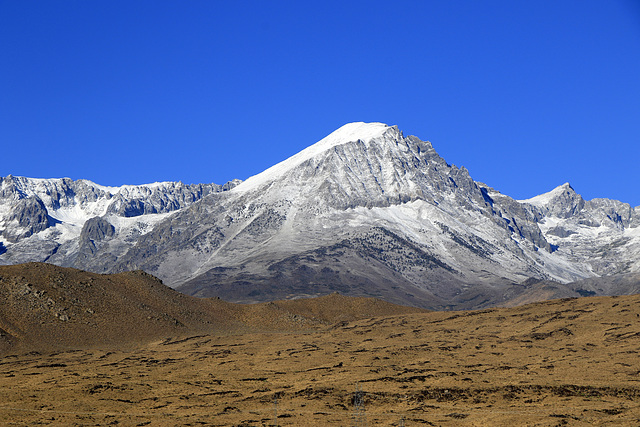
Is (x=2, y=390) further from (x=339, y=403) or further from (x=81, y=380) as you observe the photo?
(x=339, y=403)

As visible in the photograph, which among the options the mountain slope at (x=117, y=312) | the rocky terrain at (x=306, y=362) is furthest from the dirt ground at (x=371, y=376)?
the mountain slope at (x=117, y=312)

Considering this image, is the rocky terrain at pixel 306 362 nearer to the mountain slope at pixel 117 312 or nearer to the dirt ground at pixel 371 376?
the dirt ground at pixel 371 376

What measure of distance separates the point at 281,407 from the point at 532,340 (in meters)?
55.7

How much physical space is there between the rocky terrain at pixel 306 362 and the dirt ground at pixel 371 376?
0.26 metres

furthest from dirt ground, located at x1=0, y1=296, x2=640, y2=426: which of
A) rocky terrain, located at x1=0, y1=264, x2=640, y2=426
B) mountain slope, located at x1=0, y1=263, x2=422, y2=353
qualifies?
mountain slope, located at x1=0, y1=263, x2=422, y2=353

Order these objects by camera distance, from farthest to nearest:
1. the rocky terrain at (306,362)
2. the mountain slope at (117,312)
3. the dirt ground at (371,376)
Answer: the mountain slope at (117,312)
the rocky terrain at (306,362)
the dirt ground at (371,376)

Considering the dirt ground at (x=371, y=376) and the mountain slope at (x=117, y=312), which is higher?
the mountain slope at (x=117, y=312)

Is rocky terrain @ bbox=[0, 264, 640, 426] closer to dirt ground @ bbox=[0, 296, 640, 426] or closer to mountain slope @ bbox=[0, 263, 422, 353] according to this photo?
dirt ground @ bbox=[0, 296, 640, 426]

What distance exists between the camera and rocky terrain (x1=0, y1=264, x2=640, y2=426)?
252 ft

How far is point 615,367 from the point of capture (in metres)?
97.0

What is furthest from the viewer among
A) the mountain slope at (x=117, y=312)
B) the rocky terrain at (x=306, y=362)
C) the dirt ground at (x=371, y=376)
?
the mountain slope at (x=117, y=312)

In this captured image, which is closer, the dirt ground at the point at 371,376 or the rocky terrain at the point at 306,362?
the dirt ground at the point at 371,376

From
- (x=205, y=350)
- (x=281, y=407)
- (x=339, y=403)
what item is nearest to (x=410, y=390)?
(x=339, y=403)

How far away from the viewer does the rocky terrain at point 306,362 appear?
7694 centimetres
